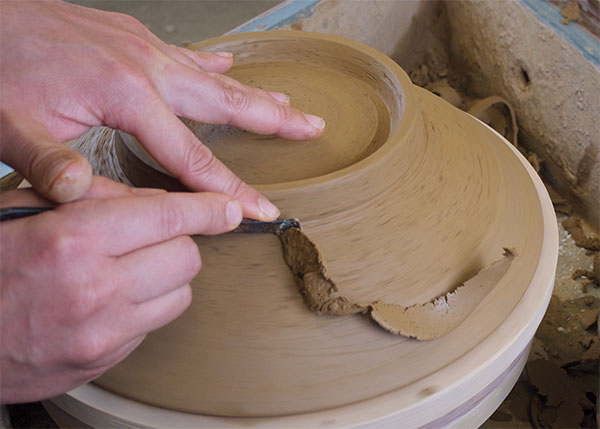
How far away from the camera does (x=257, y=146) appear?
93cm

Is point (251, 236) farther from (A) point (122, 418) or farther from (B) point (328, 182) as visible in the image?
(A) point (122, 418)

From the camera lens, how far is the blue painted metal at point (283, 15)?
60.4 inches

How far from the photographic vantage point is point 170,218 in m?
0.68

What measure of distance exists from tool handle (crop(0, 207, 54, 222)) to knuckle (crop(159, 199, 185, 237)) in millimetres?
135

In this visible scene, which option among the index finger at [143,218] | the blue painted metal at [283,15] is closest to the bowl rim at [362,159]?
the index finger at [143,218]

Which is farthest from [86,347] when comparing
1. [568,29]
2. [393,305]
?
[568,29]

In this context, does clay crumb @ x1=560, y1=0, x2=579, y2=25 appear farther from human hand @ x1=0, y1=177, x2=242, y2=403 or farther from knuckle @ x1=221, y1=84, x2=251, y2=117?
human hand @ x1=0, y1=177, x2=242, y2=403

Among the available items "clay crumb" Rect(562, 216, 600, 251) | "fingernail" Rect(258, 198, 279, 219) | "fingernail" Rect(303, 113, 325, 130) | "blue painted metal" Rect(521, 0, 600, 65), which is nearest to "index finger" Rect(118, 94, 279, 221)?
"fingernail" Rect(258, 198, 279, 219)

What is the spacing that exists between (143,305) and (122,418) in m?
0.21

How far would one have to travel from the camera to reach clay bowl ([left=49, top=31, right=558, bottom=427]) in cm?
77

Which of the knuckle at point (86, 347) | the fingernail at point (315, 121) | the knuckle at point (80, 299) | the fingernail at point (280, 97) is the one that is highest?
the fingernail at point (315, 121)

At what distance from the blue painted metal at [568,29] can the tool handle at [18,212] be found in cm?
128

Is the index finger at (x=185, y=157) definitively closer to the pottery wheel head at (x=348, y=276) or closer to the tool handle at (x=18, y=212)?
the pottery wheel head at (x=348, y=276)

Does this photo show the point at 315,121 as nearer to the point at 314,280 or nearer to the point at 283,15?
the point at 314,280
